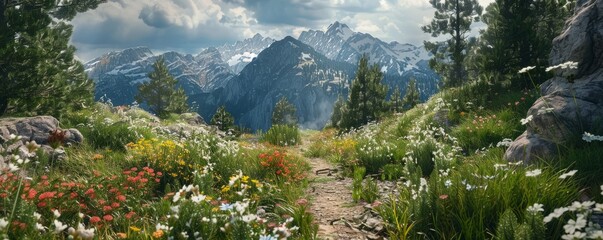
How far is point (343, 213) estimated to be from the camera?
6.05m

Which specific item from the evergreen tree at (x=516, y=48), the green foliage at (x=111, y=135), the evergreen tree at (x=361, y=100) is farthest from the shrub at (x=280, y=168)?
the evergreen tree at (x=361, y=100)

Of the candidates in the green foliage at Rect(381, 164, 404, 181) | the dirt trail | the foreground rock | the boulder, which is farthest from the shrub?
the boulder

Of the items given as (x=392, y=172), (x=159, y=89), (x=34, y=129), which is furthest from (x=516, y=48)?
(x=159, y=89)

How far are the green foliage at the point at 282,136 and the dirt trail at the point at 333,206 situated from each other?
25.3ft

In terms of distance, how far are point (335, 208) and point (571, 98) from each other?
5165 mm

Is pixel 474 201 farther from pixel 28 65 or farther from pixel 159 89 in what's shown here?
pixel 159 89

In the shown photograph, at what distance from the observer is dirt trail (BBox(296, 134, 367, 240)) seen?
5.14m

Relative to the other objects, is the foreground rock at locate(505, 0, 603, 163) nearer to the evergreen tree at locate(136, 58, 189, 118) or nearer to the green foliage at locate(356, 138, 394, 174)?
the green foliage at locate(356, 138, 394, 174)

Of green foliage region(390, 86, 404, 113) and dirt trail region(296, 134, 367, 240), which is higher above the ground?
dirt trail region(296, 134, 367, 240)

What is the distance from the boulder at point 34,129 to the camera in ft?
29.3

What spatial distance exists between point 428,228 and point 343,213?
5.90 feet

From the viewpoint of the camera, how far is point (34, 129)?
9.29m

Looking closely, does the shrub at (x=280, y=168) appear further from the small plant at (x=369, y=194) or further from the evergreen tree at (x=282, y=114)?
the evergreen tree at (x=282, y=114)

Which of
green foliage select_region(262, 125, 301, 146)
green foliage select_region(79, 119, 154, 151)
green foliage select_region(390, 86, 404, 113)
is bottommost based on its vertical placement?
green foliage select_region(390, 86, 404, 113)
